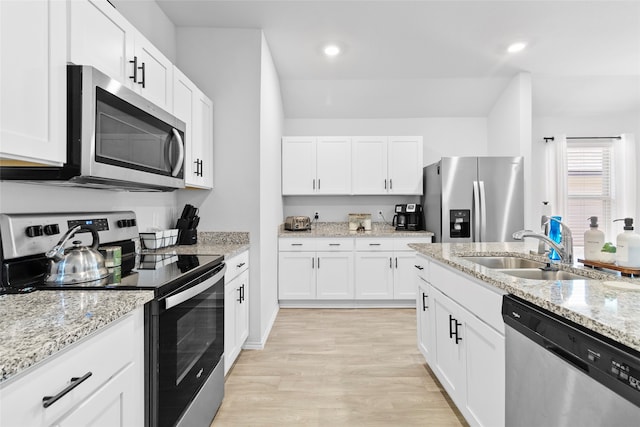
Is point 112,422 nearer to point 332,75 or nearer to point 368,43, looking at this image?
point 368,43

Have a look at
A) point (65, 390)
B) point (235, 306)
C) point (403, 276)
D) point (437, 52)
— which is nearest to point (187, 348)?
point (65, 390)

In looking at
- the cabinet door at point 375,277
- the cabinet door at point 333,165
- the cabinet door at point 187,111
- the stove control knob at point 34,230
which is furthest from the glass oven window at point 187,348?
the cabinet door at point 333,165

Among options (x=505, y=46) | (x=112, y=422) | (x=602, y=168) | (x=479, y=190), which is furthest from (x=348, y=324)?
(x=602, y=168)

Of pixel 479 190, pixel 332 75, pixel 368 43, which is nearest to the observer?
pixel 368 43

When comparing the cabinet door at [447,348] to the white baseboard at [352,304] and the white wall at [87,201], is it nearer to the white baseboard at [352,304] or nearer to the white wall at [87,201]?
the white baseboard at [352,304]

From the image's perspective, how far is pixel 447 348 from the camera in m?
1.93

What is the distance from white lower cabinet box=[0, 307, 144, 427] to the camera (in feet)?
2.27

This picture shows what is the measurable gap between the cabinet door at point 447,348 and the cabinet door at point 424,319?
0.09 m

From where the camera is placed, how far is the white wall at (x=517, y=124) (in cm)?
385

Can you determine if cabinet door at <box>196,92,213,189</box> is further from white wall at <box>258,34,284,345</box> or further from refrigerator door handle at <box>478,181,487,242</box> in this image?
refrigerator door handle at <box>478,181,487,242</box>

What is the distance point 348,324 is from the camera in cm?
338

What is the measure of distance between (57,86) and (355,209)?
374 centimetres

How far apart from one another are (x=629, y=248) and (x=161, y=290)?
6.10 feet

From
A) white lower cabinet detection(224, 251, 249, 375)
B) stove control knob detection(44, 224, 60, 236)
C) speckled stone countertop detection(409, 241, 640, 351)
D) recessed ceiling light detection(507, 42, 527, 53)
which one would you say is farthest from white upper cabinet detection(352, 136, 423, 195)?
stove control knob detection(44, 224, 60, 236)
